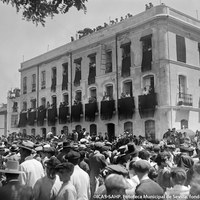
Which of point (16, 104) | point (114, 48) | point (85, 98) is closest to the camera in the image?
point (114, 48)

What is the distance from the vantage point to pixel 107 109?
23.1 m

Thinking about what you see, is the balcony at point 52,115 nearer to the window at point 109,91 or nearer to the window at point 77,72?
the window at point 77,72

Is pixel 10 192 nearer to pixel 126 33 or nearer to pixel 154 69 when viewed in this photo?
pixel 154 69

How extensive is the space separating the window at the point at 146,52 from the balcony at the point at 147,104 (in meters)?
2.02

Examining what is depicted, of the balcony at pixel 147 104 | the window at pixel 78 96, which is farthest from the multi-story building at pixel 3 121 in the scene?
the balcony at pixel 147 104

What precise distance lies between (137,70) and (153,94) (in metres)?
2.59

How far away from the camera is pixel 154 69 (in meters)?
21.0

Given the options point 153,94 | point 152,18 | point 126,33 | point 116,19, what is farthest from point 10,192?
point 116,19

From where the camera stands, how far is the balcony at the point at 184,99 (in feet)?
67.6

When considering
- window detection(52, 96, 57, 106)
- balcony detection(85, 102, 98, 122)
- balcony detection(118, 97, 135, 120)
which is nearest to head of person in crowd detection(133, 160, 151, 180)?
balcony detection(118, 97, 135, 120)

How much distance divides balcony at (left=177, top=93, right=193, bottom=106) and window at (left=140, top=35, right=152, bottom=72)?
2.95 metres

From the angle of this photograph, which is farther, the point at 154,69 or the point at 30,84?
the point at 30,84

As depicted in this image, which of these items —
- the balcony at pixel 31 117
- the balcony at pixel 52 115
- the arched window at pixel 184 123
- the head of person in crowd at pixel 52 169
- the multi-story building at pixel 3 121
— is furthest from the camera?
the multi-story building at pixel 3 121

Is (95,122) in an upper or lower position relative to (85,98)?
lower
